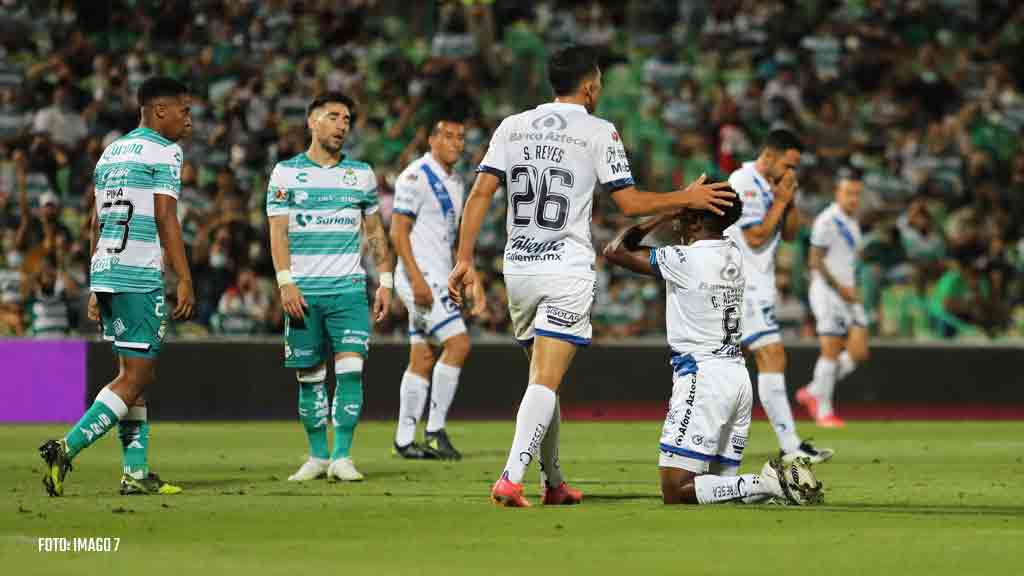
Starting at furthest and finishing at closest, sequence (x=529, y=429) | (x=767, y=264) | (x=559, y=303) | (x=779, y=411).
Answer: (x=767, y=264)
(x=779, y=411)
(x=559, y=303)
(x=529, y=429)

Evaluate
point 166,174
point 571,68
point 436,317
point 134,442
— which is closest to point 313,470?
point 134,442

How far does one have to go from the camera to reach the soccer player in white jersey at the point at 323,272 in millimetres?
10234

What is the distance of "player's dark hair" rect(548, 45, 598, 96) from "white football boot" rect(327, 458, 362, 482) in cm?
302

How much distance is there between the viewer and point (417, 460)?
1221 cm

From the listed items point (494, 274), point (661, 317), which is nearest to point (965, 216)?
point (661, 317)

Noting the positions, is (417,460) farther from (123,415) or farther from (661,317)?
(661,317)

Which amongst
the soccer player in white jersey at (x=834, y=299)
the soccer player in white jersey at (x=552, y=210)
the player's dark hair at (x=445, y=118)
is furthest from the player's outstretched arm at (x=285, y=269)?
the soccer player in white jersey at (x=834, y=299)

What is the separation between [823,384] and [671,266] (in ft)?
28.6

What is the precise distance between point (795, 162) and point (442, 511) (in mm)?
5396

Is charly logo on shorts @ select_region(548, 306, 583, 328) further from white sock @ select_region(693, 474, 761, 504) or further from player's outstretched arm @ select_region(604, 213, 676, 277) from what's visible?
white sock @ select_region(693, 474, 761, 504)

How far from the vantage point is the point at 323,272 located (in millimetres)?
10273

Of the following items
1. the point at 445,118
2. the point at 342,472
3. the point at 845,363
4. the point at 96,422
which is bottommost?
the point at 845,363

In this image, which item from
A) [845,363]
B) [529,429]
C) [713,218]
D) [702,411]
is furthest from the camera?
[845,363]

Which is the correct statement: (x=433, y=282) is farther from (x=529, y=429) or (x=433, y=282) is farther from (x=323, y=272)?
(x=529, y=429)
